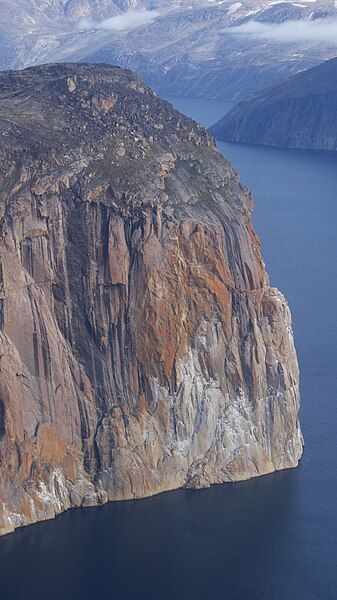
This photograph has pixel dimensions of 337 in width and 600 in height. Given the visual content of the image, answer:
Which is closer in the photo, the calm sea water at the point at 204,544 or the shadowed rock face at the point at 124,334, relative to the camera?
the calm sea water at the point at 204,544

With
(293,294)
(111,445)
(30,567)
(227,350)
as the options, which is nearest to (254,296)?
(227,350)

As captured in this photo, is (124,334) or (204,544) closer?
(204,544)

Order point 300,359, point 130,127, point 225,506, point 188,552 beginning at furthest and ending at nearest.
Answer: point 300,359 < point 130,127 < point 225,506 < point 188,552

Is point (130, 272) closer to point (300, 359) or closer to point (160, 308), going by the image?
point (160, 308)

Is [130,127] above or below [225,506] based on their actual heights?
above

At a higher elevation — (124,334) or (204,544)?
(124,334)

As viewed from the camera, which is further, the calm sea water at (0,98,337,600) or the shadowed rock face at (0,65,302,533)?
the shadowed rock face at (0,65,302,533)

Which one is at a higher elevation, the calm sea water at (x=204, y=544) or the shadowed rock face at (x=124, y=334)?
the shadowed rock face at (x=124, y=334)

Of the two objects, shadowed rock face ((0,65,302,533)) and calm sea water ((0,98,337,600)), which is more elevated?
shadowed rock face ((0,65,302,533))
